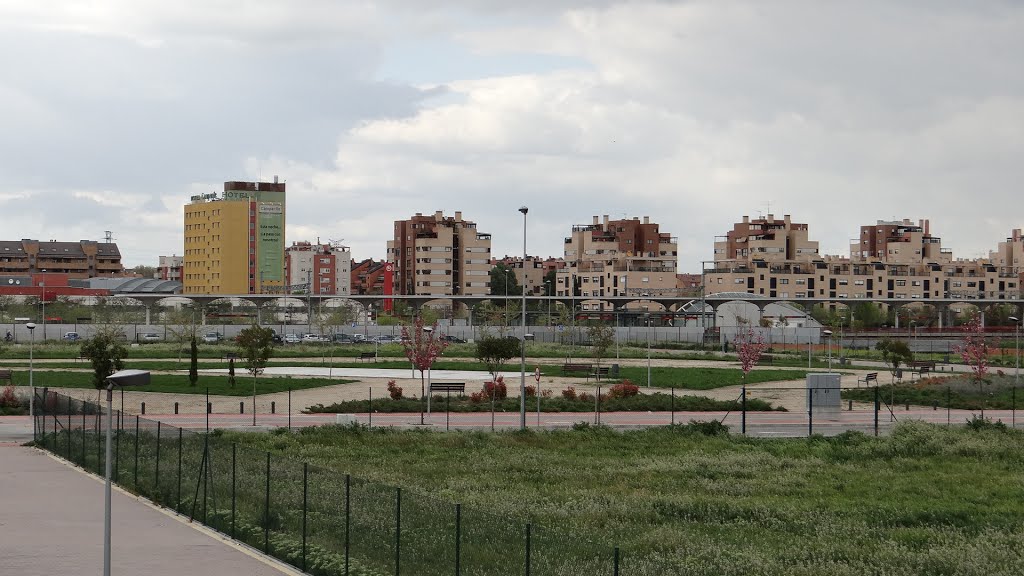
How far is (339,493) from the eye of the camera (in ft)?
69.6

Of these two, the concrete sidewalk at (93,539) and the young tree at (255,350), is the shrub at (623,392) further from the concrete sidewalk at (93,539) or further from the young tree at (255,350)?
the concrete sidewalk at (93,539)

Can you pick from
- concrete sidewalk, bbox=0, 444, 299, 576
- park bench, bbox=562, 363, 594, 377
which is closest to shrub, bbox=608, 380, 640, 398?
Answer: park bench, bbox=562, 363, 594, 377

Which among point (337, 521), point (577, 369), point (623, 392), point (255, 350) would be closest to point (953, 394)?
point (623, 392)

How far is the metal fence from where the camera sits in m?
17.2

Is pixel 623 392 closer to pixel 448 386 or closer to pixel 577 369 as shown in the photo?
pixel 448 386

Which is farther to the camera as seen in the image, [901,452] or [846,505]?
[901,452]

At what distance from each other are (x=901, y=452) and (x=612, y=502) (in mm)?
13444

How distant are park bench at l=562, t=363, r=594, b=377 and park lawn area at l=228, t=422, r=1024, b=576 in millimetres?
27101

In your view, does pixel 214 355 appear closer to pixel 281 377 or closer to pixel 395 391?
pixel 281 377

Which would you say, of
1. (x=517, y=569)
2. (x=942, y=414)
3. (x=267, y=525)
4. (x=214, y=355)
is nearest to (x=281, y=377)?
(x=214, y=355)

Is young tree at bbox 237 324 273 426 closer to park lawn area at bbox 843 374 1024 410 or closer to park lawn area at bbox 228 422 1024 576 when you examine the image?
park lawn area at bbox 228 422 1024 576

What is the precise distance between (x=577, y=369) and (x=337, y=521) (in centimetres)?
4813

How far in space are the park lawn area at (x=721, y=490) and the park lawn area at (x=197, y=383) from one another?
56.6 ft

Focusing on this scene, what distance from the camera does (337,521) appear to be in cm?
1964
